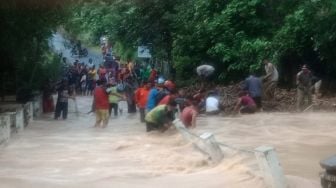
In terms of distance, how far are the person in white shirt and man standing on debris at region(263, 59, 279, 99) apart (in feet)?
6.44

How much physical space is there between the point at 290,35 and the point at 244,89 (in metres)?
2.79

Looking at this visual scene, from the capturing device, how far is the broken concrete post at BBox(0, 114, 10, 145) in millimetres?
15188

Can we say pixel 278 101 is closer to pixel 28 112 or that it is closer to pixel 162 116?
pixel 162 116

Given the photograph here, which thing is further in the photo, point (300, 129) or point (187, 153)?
point (300, 129)

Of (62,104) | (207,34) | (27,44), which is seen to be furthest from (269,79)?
(27,44)

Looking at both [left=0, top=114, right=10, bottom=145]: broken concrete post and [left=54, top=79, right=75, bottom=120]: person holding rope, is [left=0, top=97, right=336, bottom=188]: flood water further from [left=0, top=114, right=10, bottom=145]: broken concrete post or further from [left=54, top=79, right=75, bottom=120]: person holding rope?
[left=54, top=79, right=75, bottom=120]: person holding rope

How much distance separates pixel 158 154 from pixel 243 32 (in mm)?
11234

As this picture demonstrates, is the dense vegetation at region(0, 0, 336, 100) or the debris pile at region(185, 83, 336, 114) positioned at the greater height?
the dense vegetation at region(0, 0, 336, 100)

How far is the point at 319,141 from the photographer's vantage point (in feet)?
47.2

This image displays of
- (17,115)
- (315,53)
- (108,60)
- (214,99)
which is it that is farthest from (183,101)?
(108,60)

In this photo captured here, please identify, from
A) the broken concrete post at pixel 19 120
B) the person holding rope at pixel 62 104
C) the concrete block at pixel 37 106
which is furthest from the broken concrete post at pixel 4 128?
the concrete block at pixel 37 106

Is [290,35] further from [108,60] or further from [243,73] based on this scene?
[108,60]

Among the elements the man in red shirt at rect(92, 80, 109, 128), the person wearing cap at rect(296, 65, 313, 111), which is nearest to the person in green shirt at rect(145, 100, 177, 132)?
the man in red shirt at rect(92, 80, 109, 128)

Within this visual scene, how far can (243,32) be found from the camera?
23797 millimetres
